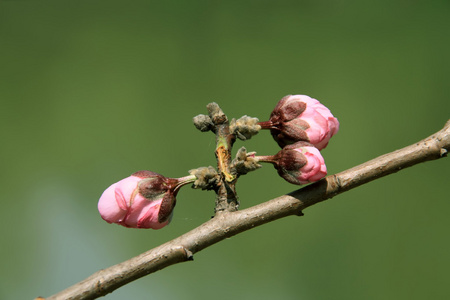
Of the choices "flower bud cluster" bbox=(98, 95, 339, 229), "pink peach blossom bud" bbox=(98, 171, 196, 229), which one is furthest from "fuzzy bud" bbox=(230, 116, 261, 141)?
"pink peach blossom bud" bbox=(98, 171, 196, 229)

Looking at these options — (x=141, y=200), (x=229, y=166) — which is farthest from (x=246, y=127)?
(x=141, y=200)

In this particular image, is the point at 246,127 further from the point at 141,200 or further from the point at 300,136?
the point at 141,200

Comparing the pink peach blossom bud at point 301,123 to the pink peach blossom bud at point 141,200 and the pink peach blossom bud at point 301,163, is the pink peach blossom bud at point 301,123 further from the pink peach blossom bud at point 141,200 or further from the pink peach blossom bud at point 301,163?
the pink peach blossom bud at point 141,200

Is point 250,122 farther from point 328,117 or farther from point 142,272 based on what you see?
point 142,272

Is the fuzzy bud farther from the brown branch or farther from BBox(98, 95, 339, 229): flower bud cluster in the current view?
the brown branch

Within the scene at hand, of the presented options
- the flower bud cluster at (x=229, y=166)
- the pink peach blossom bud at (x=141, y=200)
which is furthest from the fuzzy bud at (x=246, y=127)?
the pink peach blossom bud at (x=141, y=200)

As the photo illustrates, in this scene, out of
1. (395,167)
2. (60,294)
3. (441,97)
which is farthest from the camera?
(441,97)

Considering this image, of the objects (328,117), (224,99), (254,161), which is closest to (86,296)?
(254,161)
